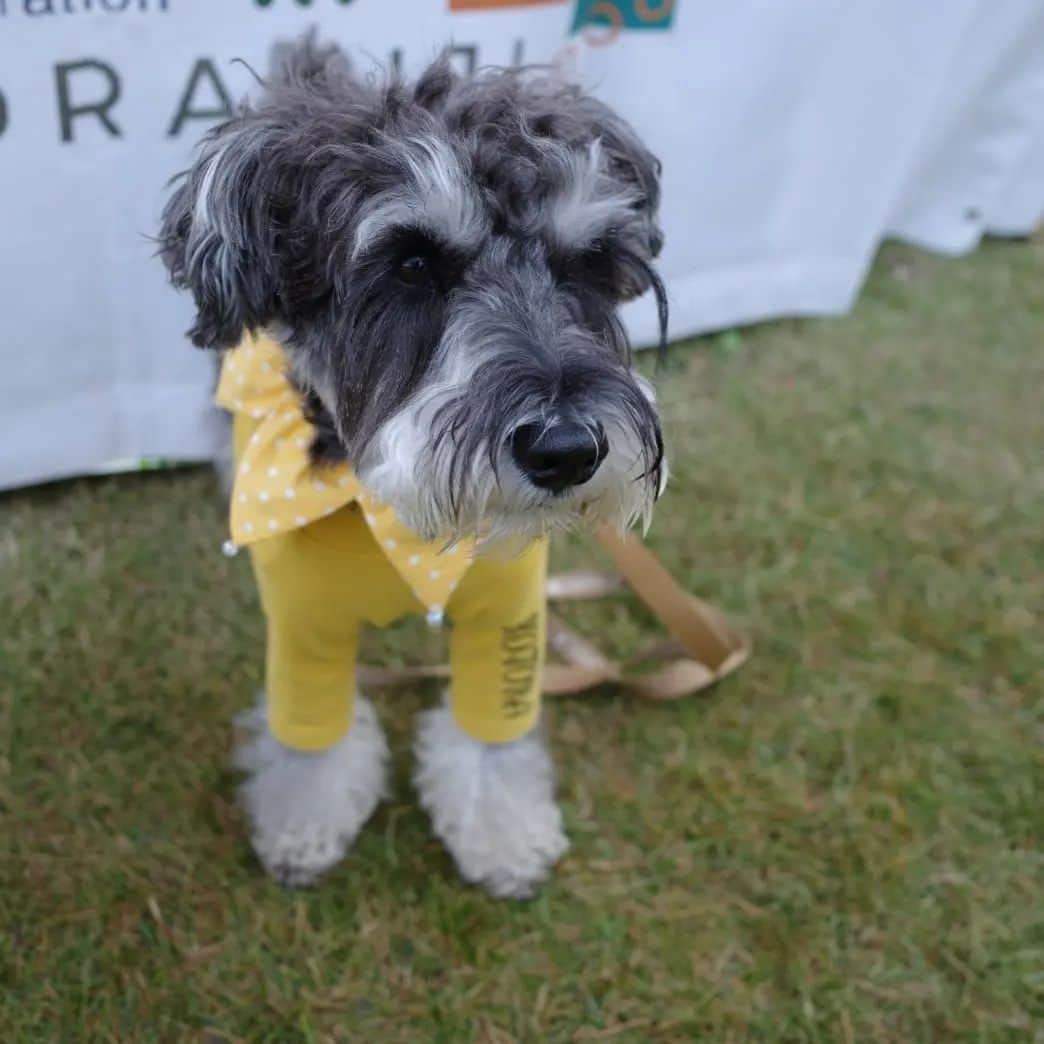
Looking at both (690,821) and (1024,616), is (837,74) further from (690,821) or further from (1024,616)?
(690,821)

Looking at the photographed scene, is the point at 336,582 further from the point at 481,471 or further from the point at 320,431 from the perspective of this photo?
the point at 481,471

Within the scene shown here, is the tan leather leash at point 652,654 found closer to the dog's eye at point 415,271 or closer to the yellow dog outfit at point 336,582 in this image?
the yellow dog outfit at point 336,582

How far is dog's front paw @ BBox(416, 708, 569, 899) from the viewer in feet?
8.50

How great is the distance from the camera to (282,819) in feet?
8.46

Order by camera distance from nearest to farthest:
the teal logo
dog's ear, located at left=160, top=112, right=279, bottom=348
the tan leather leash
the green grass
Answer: dog's ear, located at left=160, top=112, right=279, bottom=348 < the green grass < the tan leather leash < the teal logo

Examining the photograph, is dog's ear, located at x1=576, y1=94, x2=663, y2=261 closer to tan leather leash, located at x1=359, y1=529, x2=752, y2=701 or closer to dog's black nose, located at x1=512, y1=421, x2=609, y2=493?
dog's black nose, located at x1=512, y1=421, x2=609, y2=493

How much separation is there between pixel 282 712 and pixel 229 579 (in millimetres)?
982

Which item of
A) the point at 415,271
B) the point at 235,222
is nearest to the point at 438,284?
the point at 415,271

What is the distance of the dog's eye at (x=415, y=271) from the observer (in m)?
1.91

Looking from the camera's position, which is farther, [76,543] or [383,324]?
[76,543]

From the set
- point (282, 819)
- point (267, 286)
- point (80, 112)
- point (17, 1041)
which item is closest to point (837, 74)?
point (80, 112)

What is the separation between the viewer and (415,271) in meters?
1.93

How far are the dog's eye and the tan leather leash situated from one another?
3.29 feet

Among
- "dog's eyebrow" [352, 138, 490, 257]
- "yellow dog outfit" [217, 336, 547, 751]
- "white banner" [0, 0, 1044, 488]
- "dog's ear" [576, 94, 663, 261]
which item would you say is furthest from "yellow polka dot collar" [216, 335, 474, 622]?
"white banner" [0, 0, 1044, 488]
